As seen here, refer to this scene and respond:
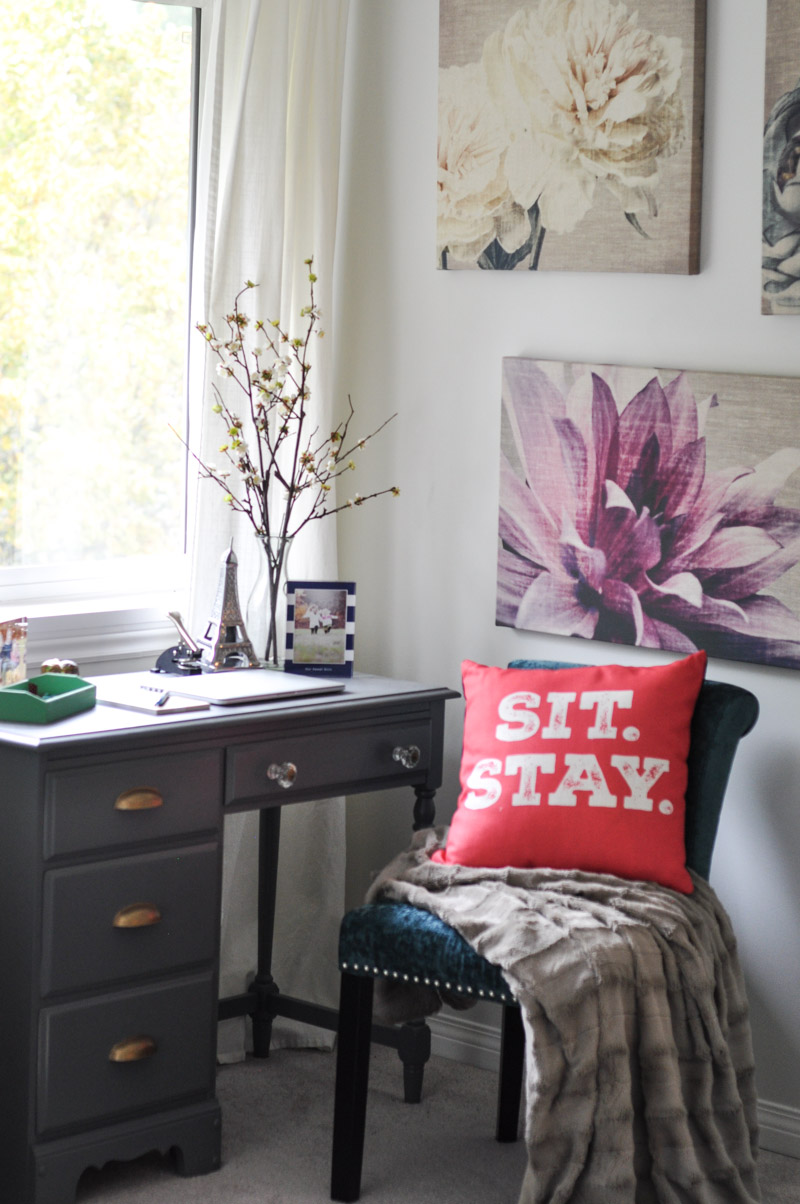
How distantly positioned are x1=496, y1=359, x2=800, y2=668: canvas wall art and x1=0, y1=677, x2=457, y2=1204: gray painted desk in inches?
20.7

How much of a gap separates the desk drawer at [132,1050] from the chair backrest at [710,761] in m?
0.82

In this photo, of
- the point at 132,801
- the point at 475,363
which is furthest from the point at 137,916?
the point at 475,363

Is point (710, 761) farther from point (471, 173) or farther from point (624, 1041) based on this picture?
point (471, 173)

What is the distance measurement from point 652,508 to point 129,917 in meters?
1.13

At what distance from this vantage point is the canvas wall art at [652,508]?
8.00 ft

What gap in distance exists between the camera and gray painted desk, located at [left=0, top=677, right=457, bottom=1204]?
217 cm

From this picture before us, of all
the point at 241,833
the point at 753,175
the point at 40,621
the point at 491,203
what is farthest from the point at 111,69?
the point at 241,833

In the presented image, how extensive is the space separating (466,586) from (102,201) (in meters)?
1.03

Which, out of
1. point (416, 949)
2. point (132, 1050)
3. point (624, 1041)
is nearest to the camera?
point (624, 1041)

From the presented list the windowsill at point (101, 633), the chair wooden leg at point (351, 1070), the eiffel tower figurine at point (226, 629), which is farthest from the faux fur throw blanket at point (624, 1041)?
the windowsill at point (101, 633)

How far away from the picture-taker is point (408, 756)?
8.59 ft

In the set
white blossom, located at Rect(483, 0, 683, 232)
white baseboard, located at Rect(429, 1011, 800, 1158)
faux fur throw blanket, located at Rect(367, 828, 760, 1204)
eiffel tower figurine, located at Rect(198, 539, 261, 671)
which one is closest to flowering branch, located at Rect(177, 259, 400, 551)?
eiffel tower figurine, located at Rect(198, 539, 261, 671)

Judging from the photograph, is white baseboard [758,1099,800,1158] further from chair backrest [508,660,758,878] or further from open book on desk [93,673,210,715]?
open book on desk [93,673,210,715]

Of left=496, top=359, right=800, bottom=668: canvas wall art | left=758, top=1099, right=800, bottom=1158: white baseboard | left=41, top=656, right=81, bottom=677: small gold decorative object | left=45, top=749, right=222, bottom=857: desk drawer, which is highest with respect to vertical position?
left=496, top=359, right=800, bottom=668: canvas wall art
